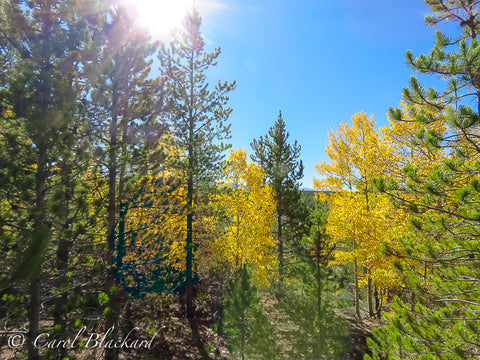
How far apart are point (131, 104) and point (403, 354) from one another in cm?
866

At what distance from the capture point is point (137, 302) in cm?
620

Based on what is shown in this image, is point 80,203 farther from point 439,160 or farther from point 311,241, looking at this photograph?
point 439,160

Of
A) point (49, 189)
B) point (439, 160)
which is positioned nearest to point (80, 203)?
point (49, 189)

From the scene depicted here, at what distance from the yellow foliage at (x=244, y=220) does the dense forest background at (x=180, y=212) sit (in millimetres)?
77

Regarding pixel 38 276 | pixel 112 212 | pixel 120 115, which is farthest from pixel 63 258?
pixel 120 115

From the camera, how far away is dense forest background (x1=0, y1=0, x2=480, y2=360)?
123 inches

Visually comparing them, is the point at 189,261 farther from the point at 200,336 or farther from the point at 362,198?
the point at 362,198

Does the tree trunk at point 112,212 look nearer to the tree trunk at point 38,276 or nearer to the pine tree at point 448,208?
the tree trunk at point 38,276

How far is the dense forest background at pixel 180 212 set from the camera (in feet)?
10.2

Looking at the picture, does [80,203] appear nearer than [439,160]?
Yes

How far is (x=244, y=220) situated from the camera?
390 inches

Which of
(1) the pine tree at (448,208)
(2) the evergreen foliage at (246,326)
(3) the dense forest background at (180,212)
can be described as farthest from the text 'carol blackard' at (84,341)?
(1) the pine tree at (448,208)

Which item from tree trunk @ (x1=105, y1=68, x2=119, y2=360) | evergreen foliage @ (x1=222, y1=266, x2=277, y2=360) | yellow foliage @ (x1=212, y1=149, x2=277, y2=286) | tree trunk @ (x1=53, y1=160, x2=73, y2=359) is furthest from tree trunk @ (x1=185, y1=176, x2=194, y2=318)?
tree trunk @ (x1=53, y1=160, x2=73, y2=359)

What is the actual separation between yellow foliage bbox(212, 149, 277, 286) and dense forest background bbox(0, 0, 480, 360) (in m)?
0.08
